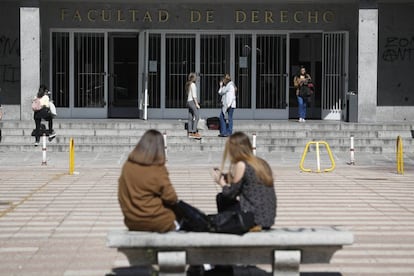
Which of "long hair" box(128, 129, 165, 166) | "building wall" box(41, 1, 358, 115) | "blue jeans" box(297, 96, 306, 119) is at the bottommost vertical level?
"long hair" box(128, 129, 165, 166)

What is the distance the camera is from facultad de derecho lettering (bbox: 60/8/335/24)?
89.9 ft

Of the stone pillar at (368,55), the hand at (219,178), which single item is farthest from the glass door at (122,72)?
the hand at (219,178)

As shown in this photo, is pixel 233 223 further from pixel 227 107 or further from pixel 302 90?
pixel 302 90

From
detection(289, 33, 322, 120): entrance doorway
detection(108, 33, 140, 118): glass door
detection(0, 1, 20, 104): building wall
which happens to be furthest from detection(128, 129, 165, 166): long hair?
detection(289, 33, 322, 120): entrance doorway

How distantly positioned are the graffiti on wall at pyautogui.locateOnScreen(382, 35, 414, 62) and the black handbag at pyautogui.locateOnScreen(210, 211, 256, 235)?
20.5m

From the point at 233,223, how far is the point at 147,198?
850 mm

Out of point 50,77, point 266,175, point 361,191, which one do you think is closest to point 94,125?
point 50,77

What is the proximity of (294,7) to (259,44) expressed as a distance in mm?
1647

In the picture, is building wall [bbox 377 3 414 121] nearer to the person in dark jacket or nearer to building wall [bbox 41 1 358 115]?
building wall [bbox 41 1 358 115]

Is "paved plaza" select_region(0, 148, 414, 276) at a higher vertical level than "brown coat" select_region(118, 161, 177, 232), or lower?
lower

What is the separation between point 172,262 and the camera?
310 inches

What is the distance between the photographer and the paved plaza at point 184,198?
376 inches

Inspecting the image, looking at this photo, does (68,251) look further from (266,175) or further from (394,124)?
(394,124)

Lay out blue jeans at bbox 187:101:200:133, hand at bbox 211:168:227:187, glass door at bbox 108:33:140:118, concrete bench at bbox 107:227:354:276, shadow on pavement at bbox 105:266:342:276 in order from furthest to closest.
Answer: glass door at bbox 108:33:140:118, blue jeans at bbox 187:101:200:133, hand at bbox 211:168:227:187, shadow on pavement at bbox 105:266:342:276, concrete bench at bbox 107:227:354:276
